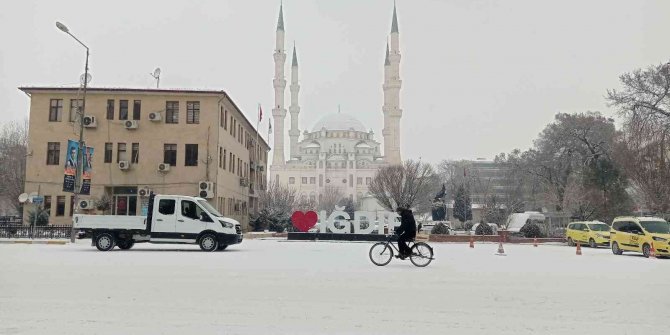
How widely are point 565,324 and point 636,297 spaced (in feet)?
10.7

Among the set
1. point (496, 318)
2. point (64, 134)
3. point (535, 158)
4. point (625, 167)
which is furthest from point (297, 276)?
point (535, 158)

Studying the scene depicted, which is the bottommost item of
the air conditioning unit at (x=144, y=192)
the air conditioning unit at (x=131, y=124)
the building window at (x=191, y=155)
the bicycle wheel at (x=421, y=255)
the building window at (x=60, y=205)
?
the bicycle wheel at (x=421, y=255)

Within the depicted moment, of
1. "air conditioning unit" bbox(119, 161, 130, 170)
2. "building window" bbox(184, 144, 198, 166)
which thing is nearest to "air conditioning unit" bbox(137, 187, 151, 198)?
"air conditioning unit" bbox(119, 161, 130, 170)

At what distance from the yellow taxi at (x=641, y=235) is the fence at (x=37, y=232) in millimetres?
24507

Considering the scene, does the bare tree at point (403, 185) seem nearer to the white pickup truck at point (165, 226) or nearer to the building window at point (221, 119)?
the building window at point (221, 119)

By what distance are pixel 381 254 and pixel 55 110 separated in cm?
2718

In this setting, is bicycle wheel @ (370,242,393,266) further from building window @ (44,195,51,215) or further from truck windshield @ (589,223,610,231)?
building window @ (44,195,51,215)

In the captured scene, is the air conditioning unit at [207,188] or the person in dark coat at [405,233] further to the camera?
the air conditioning unit at [207,188]

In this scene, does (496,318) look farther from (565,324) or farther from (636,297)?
(636,297)

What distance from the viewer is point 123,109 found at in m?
34.4

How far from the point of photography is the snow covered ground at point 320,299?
6.84 meters

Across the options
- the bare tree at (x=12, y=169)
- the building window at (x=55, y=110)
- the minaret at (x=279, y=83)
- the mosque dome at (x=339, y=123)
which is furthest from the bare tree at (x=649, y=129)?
the mosque dome at (x=339, y=123)

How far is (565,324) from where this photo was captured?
7.14 m

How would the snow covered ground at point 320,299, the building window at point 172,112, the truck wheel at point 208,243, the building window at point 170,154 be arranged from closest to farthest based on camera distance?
the snow covered ground at point 320,299
the truck wheel at point 208,243
the building window at point 170,154
the building window at point 172,112
